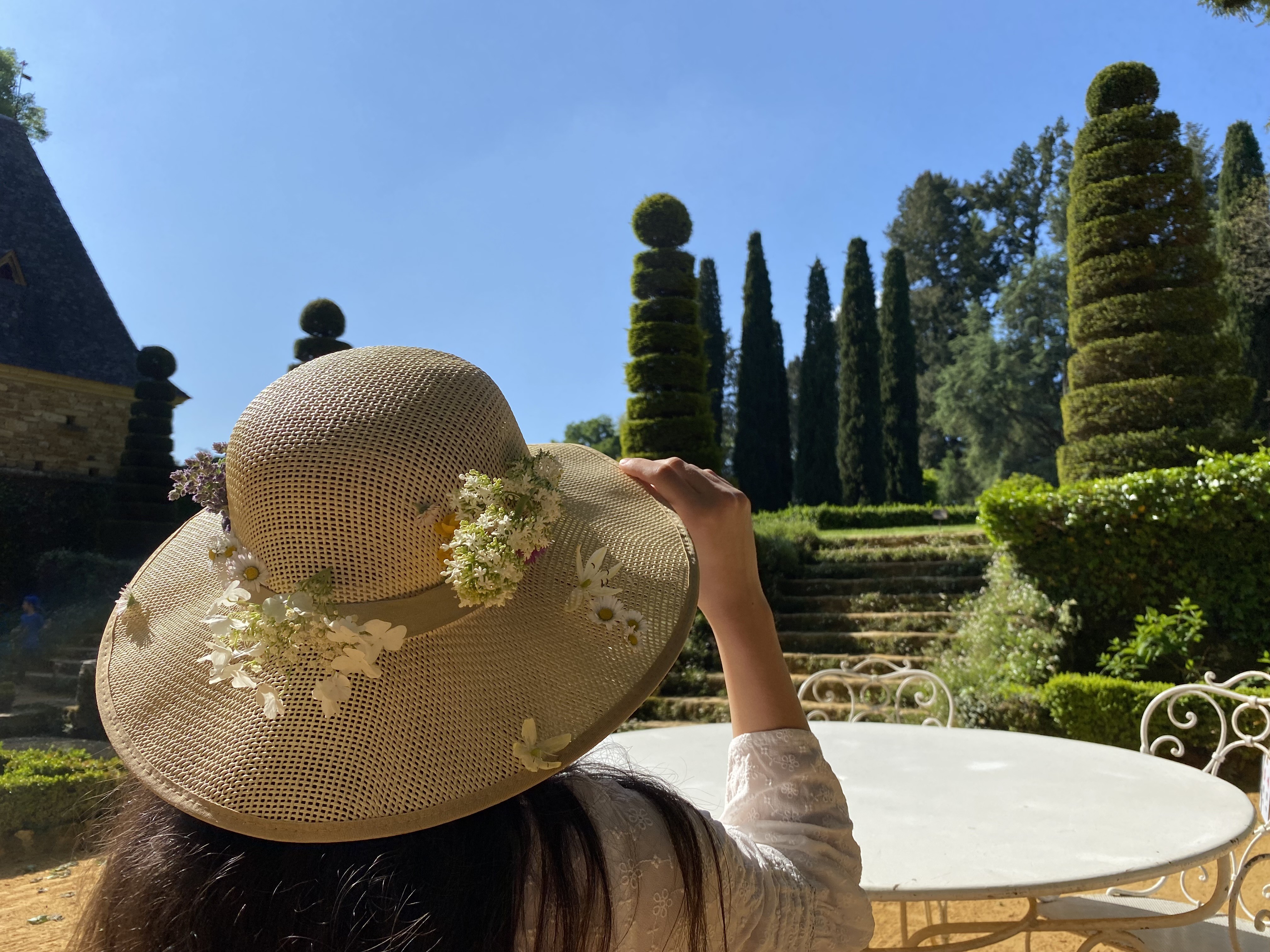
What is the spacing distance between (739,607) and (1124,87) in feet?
32.9

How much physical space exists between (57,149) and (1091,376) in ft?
31.1

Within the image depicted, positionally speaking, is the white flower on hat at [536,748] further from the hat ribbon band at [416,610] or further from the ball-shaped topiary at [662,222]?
the ball-shaped topiary at [662,222]

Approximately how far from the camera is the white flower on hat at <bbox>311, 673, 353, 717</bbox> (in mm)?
689

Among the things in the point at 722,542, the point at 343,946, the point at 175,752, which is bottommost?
the point at 343,946

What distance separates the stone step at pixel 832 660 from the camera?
717cm

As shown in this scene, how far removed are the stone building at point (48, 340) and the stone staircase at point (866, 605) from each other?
581cm

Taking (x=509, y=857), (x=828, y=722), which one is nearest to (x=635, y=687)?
(x=509, y=857)

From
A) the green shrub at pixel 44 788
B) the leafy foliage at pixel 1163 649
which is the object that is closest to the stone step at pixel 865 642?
the leafy foliage at pixel 1163 649

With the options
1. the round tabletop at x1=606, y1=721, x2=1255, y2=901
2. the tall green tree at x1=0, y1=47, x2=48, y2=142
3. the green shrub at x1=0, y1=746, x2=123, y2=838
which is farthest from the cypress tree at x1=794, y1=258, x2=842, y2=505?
the round tabletop at x1=606, y1=721, x2=1255, y2=901

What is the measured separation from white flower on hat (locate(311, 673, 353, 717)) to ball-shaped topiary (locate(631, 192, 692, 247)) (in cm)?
1149

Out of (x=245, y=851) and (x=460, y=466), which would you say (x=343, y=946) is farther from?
(x=460, y=466)

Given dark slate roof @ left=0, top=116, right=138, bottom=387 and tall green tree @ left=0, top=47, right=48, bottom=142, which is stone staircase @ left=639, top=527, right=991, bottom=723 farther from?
tall green tree @ left=0, top=47, right=48, bottom=142

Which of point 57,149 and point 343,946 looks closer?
point 343,946

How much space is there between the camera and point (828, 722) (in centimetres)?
262
